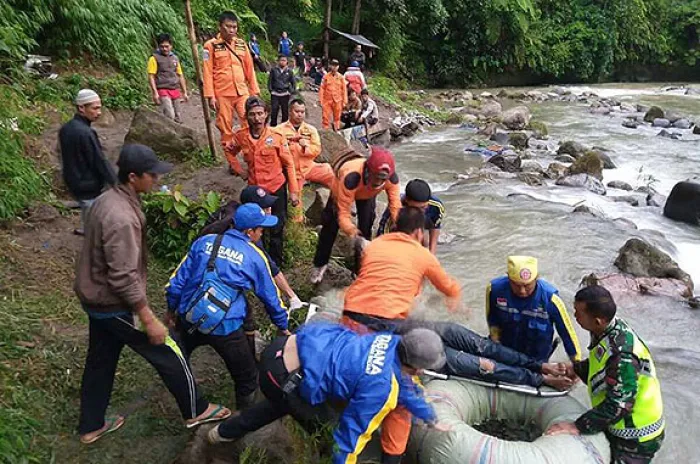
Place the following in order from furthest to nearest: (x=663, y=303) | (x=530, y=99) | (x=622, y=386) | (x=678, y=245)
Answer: (x=530, y=99), (x=678, y=245), (x=663, y=303), (x=622, y=386)

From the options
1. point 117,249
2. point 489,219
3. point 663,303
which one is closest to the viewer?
point 117,249

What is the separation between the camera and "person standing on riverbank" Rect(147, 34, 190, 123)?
829cm

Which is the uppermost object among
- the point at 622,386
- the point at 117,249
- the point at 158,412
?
the point at 117,249

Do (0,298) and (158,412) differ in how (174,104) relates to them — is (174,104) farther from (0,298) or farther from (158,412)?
(158,412)

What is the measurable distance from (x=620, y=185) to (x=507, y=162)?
2.58 metres

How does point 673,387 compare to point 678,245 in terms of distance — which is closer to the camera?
point 673,387

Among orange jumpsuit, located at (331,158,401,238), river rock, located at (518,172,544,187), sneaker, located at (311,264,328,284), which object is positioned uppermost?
orange jumpsuit, located at (331,158,401,238)

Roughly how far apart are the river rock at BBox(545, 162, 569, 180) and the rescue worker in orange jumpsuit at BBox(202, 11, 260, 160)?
26.3 feet

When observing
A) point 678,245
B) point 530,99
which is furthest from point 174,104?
point 530,99

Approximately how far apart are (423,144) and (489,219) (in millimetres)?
6590

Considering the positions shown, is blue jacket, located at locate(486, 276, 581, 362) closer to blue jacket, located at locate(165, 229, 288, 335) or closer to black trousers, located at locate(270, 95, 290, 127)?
blue jacket, located at locate(165, 229, 288, 335)

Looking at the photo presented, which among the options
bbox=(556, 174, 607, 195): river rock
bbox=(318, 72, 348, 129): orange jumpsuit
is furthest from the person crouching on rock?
bbox=(556, 174, 607, 195): river rock

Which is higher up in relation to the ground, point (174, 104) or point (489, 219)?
point (174, 104)

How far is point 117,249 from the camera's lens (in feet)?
8.98
